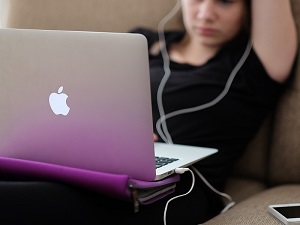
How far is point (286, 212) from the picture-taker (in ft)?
3.30

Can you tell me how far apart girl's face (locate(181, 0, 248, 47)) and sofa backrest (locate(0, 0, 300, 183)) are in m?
0.12

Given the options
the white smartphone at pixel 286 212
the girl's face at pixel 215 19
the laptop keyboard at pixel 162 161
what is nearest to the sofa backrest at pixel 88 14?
the girl's face at pixel 215 19

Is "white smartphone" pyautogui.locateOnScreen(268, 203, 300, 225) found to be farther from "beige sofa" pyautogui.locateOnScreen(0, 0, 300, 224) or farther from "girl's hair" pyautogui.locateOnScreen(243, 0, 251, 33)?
"girl's hair" pyautogui.locateOnScreen(243, 0, 251, 33)

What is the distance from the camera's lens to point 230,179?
1464 mm

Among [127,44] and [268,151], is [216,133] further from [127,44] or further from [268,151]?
[127,44]

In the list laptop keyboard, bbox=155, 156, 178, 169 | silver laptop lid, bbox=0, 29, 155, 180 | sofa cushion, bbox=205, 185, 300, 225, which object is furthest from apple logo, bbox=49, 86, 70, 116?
sofa cushion, bbox=205, 185, 300, 225

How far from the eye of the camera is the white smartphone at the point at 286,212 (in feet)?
3.10

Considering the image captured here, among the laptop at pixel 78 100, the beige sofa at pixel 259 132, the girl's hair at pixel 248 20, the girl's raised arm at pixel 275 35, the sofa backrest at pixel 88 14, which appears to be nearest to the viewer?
the laptop at pixel 78 100

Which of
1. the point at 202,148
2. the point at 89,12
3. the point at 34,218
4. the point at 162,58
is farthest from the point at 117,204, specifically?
the point at 89,12

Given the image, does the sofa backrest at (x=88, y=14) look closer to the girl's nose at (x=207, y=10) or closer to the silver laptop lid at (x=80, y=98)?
the girl's nose at (x=207, y=10)

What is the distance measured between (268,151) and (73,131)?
71 centimetres

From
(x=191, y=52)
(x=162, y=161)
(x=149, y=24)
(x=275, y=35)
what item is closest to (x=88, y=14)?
(x=149, y=24)

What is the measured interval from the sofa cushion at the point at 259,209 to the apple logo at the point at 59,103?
1.30 ft

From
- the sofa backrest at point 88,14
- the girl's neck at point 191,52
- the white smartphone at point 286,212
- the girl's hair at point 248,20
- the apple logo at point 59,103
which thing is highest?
the sofa backrest at point 88,14
